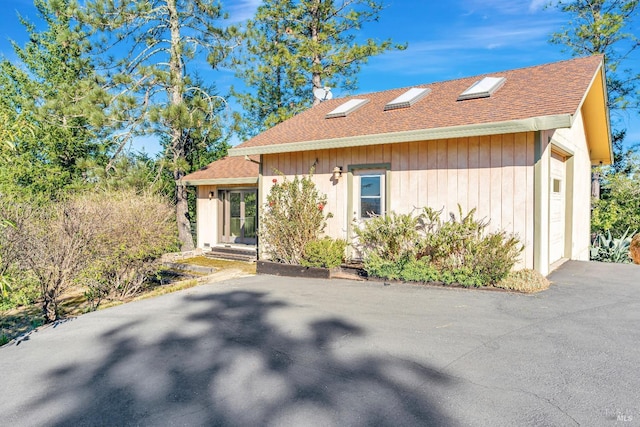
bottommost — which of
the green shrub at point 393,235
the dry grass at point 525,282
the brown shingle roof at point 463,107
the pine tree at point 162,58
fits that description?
the dry grass at point 525,282

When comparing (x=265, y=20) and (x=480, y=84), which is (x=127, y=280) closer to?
(x=480, y=84)

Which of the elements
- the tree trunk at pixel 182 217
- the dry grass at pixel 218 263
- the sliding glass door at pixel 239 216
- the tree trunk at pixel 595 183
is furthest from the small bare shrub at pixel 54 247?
the tree trunk at pixel 595 183

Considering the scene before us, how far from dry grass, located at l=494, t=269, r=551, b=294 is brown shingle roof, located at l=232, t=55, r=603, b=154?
106 inches

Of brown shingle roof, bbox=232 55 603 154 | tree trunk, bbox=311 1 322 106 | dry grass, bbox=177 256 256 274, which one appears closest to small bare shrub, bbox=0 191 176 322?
dry grass, bbox=177 256 256 274

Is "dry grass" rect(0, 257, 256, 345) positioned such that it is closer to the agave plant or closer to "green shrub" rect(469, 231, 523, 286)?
"green shrub" rect(469, 231, 523, 286)

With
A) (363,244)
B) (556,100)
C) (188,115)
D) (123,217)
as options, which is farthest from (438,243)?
(188,115)

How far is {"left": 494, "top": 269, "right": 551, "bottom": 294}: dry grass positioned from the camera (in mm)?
6418

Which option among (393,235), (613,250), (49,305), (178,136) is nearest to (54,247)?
(49,305)

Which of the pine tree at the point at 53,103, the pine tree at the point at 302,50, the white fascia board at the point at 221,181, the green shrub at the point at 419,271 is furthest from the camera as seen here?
the pine tree at the point at 302,50

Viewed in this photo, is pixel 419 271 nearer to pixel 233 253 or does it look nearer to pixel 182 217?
pixel 233 253

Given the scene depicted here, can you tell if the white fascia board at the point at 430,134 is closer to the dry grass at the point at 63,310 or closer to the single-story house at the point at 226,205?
the dry grass at the point at 63,310

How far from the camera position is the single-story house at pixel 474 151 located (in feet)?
22.9

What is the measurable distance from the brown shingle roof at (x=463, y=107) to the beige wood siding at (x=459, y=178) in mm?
406

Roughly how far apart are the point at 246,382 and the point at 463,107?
7.15 m
